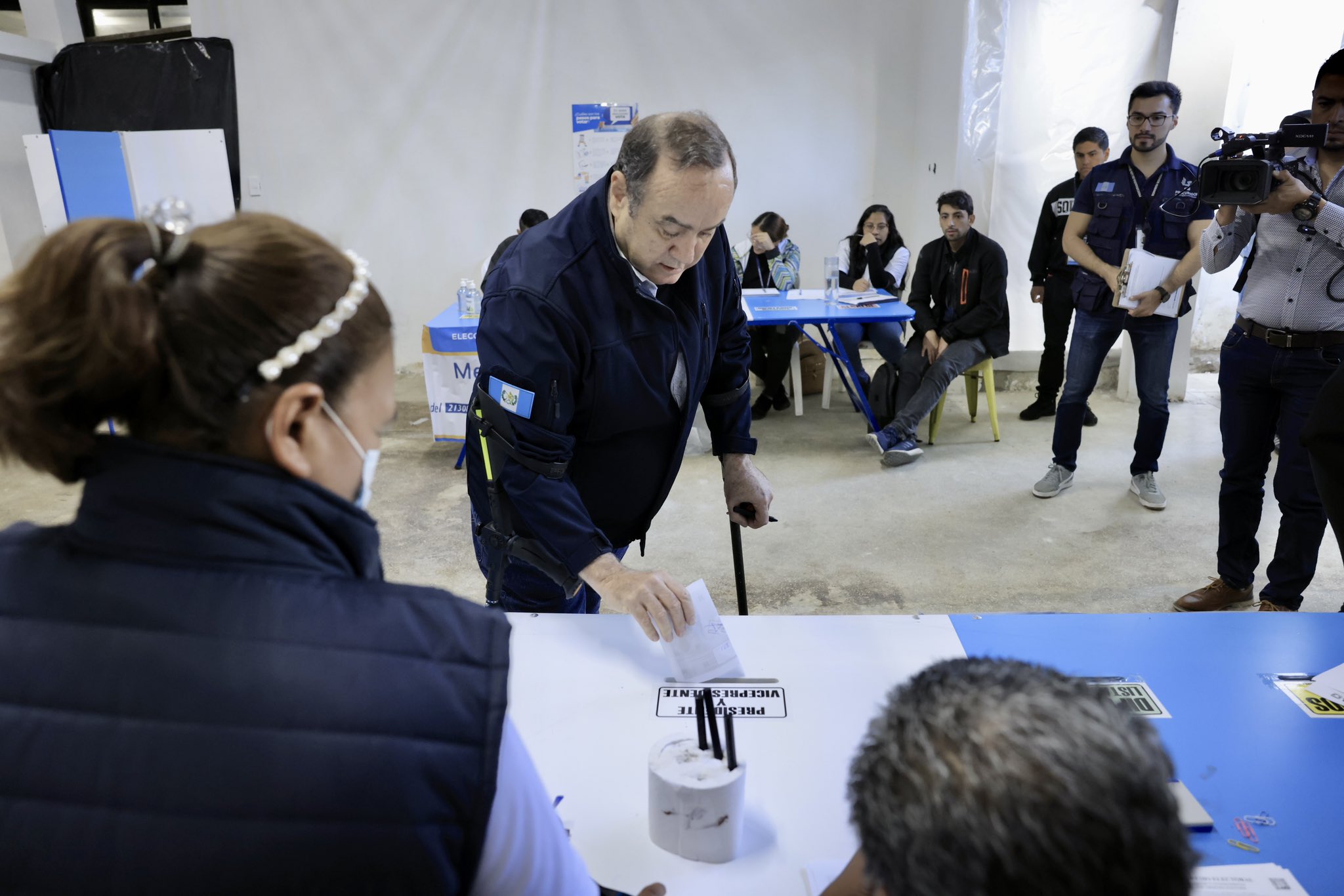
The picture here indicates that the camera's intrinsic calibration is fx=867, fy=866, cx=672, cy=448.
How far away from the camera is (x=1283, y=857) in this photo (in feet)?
3.15

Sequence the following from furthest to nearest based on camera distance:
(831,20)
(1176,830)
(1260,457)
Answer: (831,20)
(1260,457)
(1176,830)

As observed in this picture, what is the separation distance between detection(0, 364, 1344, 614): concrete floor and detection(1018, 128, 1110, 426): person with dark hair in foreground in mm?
275

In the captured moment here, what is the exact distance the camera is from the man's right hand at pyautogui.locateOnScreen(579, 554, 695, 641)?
48.3 inches

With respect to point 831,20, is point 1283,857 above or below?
below

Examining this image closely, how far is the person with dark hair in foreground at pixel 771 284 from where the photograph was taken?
517 centimetres

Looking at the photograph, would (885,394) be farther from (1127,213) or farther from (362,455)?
(362,455)

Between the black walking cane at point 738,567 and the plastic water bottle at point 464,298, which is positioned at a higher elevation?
the plastic water bottle at point 464,298

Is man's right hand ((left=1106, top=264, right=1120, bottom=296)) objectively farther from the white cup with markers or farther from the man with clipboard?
the white cup with markers

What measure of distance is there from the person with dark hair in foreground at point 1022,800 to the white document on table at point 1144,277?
3.27 meters

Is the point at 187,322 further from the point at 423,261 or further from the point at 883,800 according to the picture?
the point at 423,261

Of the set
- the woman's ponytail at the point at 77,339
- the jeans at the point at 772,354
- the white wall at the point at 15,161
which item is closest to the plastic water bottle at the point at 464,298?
the jeans at the point at 772,354

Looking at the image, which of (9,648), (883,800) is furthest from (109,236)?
(883,800)

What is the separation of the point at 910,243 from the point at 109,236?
20.1 ft

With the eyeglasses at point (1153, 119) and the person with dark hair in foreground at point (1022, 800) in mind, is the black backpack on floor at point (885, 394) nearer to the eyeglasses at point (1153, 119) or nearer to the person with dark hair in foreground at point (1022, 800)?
the eyeglasses at point (1153, 119)
